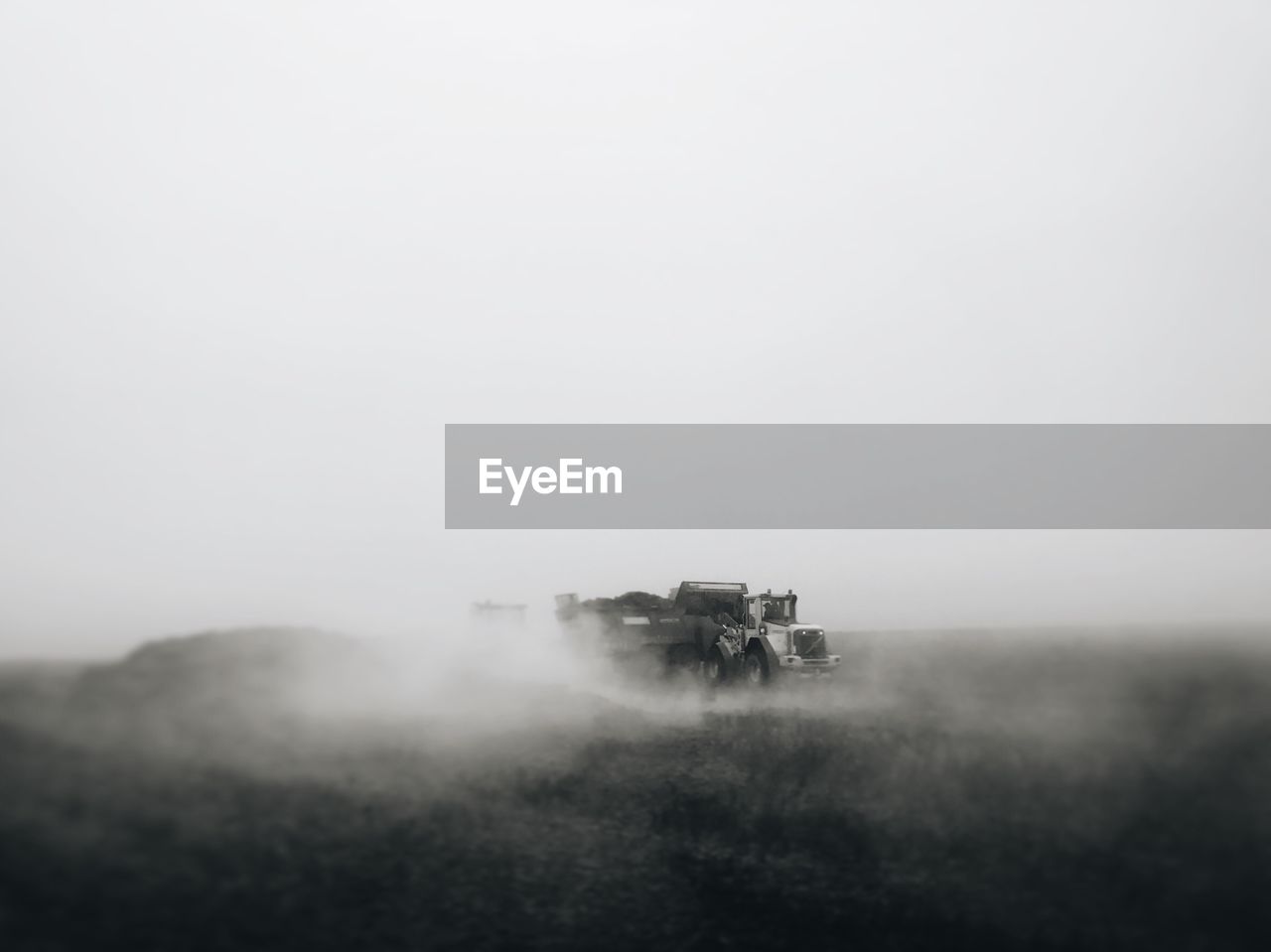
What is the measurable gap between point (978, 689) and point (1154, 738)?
1028 cm

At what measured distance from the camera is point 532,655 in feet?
90.6

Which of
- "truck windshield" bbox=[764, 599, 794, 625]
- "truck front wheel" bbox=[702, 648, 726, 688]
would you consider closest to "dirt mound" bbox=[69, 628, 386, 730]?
"truck front wheel" bbox=[702, 648, 726, 688]

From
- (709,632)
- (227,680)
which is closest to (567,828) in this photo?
(227,680)

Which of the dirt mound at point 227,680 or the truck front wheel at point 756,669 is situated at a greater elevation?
the dirt mound at point 227,680

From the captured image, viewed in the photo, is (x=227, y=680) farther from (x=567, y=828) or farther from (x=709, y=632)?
(x=709, y=632)

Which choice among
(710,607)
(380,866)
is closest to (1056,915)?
(380,866)

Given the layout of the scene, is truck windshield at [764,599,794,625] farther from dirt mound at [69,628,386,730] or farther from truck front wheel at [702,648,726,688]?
dirt mound at [69,628,386,730]

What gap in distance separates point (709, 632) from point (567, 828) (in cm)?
1450

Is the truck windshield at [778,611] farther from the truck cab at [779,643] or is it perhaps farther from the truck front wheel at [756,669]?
the truck front wheel at [756,669]

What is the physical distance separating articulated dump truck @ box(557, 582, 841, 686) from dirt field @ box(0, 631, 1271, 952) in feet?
21.1

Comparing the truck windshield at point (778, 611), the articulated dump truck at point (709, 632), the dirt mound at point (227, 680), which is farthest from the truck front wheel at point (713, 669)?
the dirt mound at point (227, 680)

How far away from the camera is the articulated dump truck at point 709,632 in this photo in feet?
90.6

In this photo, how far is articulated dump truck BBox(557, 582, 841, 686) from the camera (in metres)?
27.6

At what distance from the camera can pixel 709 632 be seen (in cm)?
2978
